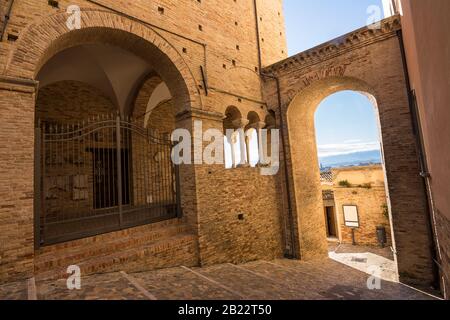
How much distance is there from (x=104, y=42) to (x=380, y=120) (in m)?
7.63

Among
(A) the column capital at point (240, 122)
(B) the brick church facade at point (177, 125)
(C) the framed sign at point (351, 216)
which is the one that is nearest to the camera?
(B) the brick church facade at point (177, 125)

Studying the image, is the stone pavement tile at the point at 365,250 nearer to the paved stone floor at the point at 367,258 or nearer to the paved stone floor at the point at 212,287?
the paved stone floor at the point at 367,258

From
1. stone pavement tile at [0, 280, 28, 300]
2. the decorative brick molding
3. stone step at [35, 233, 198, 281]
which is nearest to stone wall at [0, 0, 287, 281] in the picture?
stone pavement tile at [0, 280, 28, 300]

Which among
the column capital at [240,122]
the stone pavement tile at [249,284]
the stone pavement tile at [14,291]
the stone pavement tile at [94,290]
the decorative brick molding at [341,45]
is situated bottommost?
the stone pavement tile at [249,284]

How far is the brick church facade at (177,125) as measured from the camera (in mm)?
4297

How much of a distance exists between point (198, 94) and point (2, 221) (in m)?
4.92

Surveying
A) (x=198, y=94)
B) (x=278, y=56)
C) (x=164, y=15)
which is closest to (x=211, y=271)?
(x=198, y=94)

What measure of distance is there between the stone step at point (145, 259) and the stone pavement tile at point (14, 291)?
0.92 feet

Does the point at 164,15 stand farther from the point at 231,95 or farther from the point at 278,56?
the point at 278,56

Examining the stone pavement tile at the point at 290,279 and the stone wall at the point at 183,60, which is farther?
the stone pavement tile at the point at 290,279

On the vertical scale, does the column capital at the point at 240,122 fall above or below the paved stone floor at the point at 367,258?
above

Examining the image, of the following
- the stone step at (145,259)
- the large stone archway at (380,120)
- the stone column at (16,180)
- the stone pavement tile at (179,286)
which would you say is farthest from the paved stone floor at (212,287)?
the large stone archway at (380,120)

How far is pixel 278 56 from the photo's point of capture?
11.1 meters
